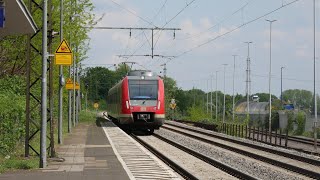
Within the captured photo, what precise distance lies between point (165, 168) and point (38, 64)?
977 centimetres

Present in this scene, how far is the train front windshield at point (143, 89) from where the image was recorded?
106 feet

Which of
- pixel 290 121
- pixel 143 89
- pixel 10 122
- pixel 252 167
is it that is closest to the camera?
pixel 10 122

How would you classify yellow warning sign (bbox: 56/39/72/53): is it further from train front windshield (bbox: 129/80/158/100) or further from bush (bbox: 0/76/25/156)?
train front windshield (bbox: 129/80/158/100)

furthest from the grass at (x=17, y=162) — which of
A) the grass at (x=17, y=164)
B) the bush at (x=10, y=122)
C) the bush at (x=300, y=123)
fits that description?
the bush at (x=300, y=123)

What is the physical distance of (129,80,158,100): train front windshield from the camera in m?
32.4

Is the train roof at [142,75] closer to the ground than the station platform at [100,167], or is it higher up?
higher up

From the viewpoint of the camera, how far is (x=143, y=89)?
3259 cm

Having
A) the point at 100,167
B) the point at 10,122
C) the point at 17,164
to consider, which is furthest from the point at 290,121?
the point at 17,164

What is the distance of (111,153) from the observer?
797 inches

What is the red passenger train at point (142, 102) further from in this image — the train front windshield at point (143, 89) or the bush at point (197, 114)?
the bush at point (197, 114)

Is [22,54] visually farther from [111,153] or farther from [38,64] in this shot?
[111,153]

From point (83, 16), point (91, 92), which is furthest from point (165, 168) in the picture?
point (91, 92)

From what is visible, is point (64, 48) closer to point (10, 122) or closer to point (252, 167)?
point (10, 122)

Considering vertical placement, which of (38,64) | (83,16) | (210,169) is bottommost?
(210,169)
